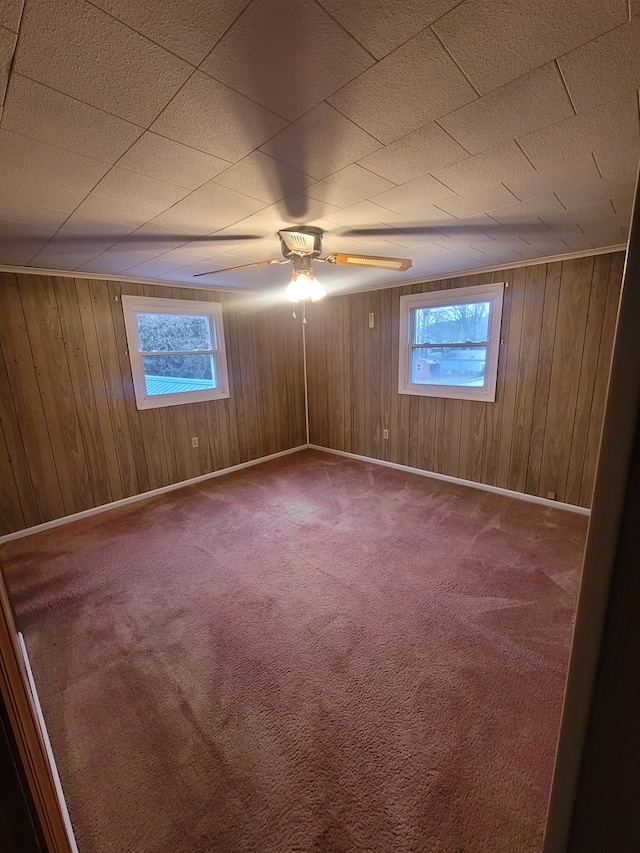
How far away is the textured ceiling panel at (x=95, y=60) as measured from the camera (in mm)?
779

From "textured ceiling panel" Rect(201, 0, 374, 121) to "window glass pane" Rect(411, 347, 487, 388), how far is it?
10.2 ft

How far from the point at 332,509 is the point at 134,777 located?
7.66ft

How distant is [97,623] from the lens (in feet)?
6.89

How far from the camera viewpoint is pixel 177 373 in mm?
4090

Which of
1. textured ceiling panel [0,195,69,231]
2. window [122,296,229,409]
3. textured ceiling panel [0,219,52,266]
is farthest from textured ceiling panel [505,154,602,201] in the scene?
window [122,296,229,409]

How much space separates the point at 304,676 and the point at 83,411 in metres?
3.08

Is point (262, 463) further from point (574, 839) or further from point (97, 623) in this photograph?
point (574, 839)

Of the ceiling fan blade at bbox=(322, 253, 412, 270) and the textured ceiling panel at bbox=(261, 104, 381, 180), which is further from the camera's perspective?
the ceiling fan blade at bbox=(322, 253, 412, 270)

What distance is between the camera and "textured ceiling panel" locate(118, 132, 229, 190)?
4.13 feet

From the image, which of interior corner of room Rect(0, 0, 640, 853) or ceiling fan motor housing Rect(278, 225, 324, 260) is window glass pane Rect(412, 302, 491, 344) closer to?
interior corner of room Rect(0, 0, 640, 853)

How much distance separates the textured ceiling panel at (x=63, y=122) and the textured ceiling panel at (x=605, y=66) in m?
1.31

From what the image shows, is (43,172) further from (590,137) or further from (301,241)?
(590,137)

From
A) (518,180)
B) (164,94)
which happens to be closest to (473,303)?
(518,180)

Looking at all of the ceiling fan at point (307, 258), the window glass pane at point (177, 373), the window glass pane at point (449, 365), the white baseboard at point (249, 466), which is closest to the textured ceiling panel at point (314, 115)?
the ceiling fan at point (307, 258)
